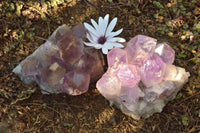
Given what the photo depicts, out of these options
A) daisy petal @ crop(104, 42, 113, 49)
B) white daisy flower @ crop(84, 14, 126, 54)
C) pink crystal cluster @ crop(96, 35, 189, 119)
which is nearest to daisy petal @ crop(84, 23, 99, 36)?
white daisy flower @ crop(84, 14, 126, 54)

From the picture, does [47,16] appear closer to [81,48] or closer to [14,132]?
[81,48]

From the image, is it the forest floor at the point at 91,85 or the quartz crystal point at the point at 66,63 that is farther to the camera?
the forest floor at the point at 91,85

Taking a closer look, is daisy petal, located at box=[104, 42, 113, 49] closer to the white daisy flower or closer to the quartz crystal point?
the white daisy flower

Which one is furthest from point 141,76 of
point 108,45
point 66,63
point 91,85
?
point 66,63

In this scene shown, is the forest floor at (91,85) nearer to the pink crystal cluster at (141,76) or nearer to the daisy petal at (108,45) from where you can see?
the pink crystal cluster at (141,76)

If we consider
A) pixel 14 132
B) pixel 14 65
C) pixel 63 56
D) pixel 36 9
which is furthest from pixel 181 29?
pixel 14 132

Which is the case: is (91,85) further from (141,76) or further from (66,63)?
(141,76)

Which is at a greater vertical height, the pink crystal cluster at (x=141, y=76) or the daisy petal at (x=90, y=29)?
the daisy petal at (x=90, y=29)

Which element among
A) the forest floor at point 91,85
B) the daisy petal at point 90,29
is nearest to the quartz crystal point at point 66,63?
the daisy petal at point 90,29
